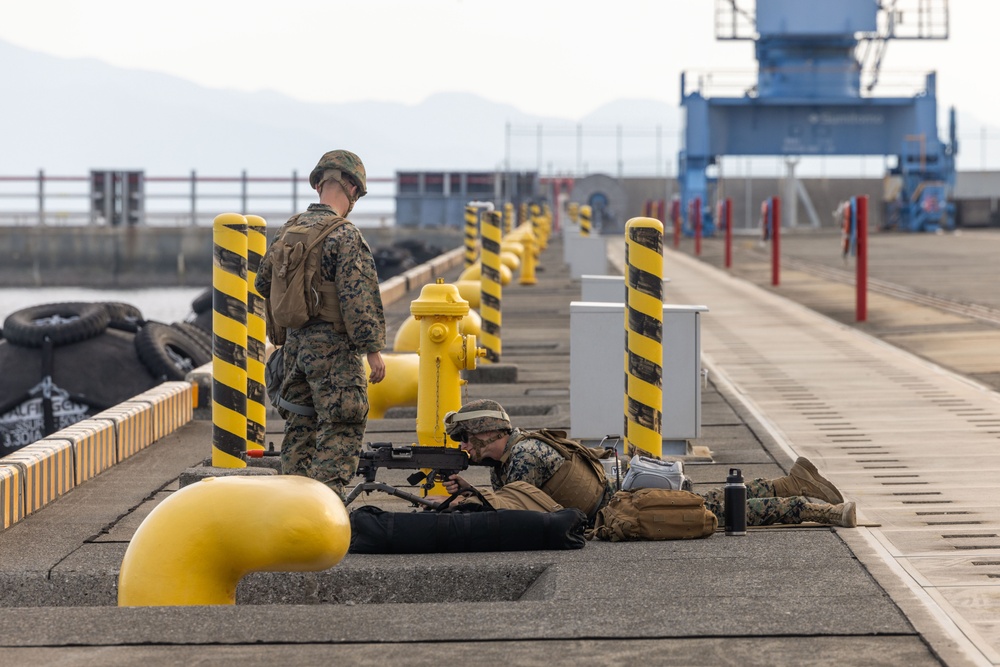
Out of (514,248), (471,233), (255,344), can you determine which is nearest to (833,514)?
(255,344)

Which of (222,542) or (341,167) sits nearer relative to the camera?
(222,542)

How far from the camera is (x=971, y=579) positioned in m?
6.32

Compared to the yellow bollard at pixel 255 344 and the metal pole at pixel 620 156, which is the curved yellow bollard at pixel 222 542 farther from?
the metal pole at pixel 620 156

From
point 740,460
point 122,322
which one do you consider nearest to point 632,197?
point 122,322

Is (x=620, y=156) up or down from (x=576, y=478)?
up

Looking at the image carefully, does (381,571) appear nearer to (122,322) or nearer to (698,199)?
(122,322)

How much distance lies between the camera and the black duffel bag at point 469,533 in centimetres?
690

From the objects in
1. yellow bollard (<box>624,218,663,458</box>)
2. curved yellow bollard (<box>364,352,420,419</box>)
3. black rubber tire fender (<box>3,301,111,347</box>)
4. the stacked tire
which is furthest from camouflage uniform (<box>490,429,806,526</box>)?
black rubber tire fender (<box>3,301,111,347</box>)

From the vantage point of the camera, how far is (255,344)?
31.6 ft

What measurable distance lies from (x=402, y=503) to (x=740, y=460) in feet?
7.56

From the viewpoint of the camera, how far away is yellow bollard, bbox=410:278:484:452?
8734mm

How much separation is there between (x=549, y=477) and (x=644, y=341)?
154 centimetres

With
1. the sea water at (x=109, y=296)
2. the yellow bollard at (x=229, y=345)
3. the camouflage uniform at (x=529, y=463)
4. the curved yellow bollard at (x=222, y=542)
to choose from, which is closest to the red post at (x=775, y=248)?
the yellow bollard at (x=229, y=345)

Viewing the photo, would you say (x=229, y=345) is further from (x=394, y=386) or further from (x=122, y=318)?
(x=122, y=318)
